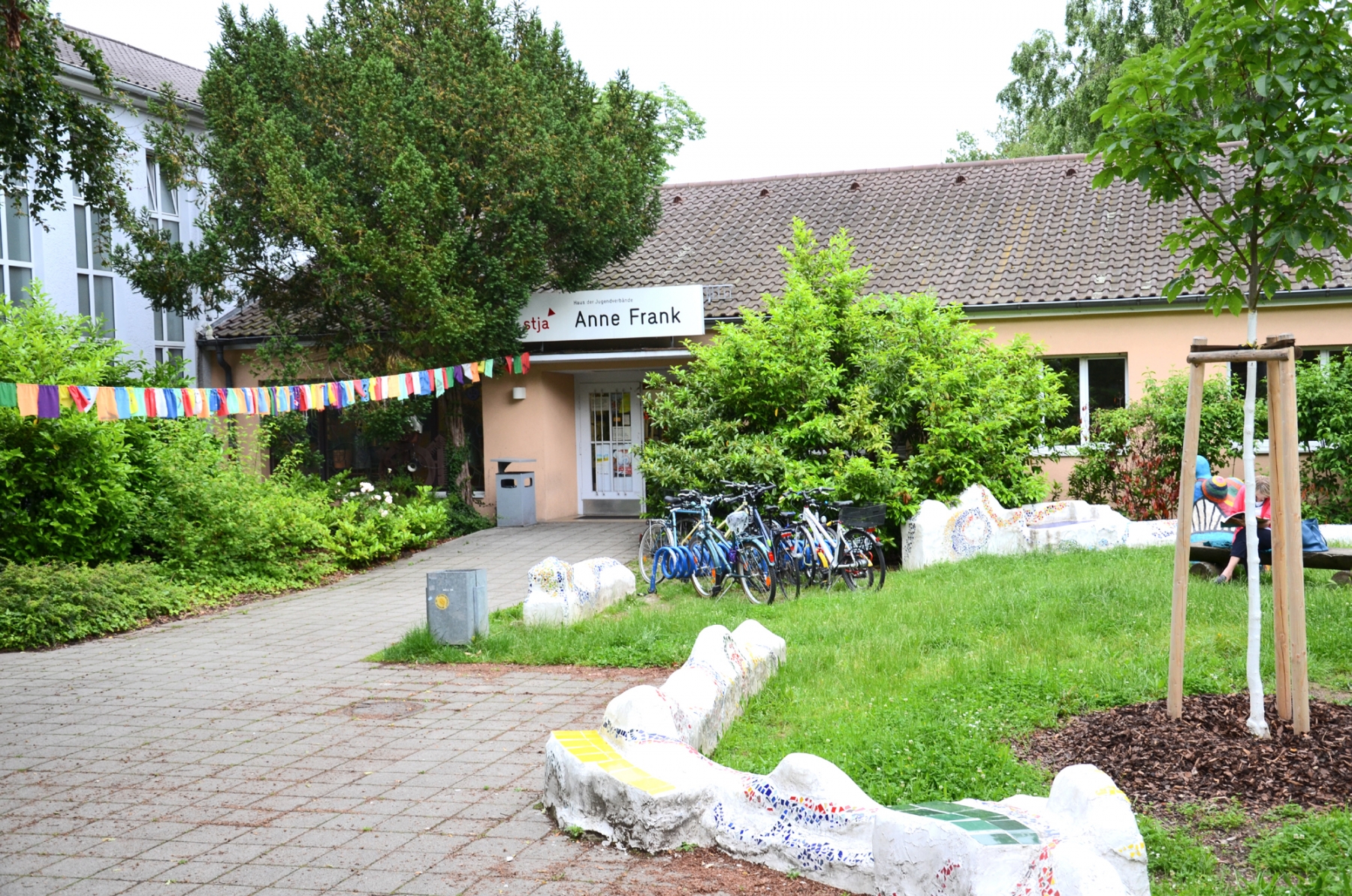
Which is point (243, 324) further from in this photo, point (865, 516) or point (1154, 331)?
point (1154, 331)

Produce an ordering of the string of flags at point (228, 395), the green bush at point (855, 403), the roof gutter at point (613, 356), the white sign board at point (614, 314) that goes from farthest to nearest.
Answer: the roof gutter at point (613, 356) → the white sign board at point (614, 314) → the green bush at point (855, 403) → the string of flags at point (228, 395)

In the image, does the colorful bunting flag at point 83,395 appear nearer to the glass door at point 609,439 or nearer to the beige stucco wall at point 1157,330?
the glass door at point 609,439

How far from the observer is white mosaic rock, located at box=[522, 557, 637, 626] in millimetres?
9320

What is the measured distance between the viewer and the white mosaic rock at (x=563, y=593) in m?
9.32

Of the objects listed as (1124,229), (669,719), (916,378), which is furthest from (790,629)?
(1124,229)

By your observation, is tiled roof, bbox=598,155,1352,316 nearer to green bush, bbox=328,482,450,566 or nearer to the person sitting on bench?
the person sitting on bench

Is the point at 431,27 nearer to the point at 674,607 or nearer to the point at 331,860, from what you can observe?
the point at 674,607

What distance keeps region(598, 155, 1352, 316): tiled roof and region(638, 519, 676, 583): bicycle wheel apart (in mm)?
5511

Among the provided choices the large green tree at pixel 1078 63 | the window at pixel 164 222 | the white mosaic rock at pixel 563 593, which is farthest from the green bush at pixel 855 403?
the large green tree at pixel 1078 63

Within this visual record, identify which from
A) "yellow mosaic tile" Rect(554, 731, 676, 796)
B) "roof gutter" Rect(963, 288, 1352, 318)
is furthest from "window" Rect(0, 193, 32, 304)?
"yellow mosaic tile" Rect(554, 731, 676, 796)

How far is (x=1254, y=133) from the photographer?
510 centimetres

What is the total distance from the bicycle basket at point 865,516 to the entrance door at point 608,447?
807 centimetres

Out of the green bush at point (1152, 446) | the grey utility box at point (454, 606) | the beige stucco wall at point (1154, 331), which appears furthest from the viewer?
the beige stucco wall at point (1154, 331)


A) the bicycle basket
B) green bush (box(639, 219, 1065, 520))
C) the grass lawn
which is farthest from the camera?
green bush (box(639, 219, 1065, 520))
